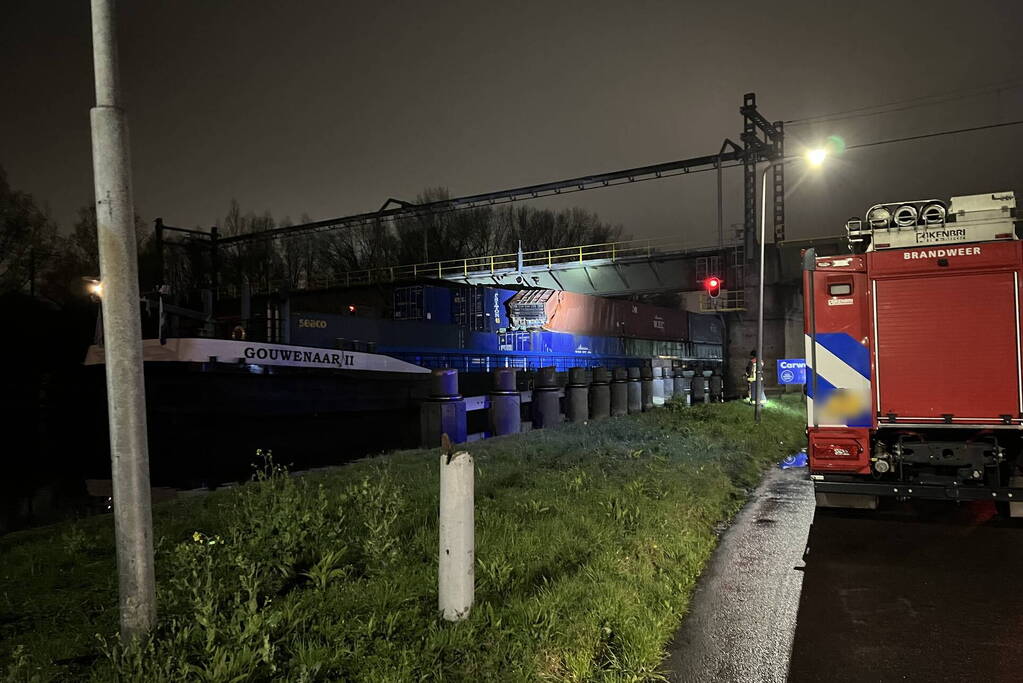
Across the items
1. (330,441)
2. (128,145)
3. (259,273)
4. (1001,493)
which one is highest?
(259,273)

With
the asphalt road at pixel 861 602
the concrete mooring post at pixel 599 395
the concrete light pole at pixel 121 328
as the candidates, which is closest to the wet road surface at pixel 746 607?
the asphalt road at pixel 861 602

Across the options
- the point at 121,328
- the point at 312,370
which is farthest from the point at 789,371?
the point at 121,328

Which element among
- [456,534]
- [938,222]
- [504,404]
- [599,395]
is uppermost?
[938,222]

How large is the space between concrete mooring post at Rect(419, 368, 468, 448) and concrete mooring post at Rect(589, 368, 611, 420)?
20.9 feet

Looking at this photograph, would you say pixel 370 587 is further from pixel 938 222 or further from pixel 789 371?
pixel 789 371

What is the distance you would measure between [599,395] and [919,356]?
1385 centimetres

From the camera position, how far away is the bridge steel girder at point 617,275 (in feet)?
120

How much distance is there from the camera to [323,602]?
4039 millimetres

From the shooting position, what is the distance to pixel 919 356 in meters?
6.93

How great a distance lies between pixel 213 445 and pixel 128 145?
1650 centimetres

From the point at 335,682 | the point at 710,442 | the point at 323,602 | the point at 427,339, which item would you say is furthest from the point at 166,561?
the point at 427,339

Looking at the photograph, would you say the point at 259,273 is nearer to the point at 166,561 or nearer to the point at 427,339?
the point at 427,339

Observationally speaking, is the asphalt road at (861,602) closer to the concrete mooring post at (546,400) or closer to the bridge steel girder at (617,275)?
the concrete mooring post at (546,400)

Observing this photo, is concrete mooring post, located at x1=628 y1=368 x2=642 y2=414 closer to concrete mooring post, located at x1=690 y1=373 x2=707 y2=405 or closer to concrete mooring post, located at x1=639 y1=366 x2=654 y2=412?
concrete mooring post, located at x1=639 y1=366 x2=654 y2=412
